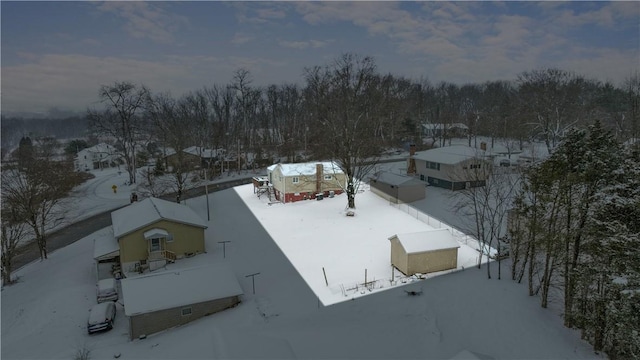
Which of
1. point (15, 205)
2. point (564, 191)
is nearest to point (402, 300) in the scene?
point (564, 191)

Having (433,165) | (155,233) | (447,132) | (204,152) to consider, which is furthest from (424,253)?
(447,132)

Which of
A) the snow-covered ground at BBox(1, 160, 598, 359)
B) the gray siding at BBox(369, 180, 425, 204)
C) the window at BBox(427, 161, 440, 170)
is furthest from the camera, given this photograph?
the window at BBox(427, 161, 440, 170)

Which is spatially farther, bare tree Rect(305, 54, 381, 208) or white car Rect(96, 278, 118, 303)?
bare tree Rect(305, 54, 381, 208)

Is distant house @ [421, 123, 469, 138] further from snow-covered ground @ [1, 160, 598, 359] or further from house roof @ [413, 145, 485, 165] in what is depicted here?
snow-covered ground @ [1, 160, 598, 359]

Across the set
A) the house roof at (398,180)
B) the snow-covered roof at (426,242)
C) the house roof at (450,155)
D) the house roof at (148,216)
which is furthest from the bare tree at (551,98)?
the house roof at (148,216)

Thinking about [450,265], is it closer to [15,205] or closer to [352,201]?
[352,201]

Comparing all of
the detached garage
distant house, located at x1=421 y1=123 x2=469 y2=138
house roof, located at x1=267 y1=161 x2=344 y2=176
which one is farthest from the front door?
distant house, located at x1=421 y1=123 x2=469 y2=138
